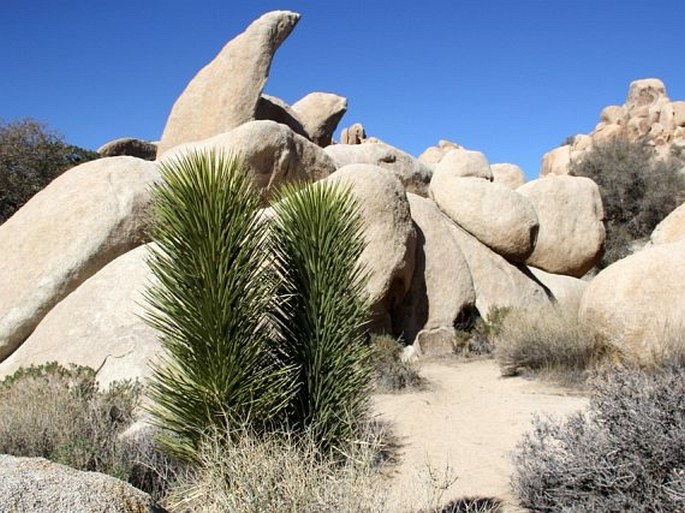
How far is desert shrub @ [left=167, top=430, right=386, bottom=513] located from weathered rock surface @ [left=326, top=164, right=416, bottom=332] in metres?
5.46

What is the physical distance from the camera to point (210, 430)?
16.4ft

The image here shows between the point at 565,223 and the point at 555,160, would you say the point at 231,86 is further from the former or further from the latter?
the point at 555,160

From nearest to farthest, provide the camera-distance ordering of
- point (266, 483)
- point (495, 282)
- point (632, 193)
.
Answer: point (266, 483) → point (495, 282) → point (632, 193)

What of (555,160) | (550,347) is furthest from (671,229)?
(555,160)

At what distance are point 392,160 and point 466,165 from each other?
171 cm

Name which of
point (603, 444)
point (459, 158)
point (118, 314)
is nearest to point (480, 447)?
point (603, 444)

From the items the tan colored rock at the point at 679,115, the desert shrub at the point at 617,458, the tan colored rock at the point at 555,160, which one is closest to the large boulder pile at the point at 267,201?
the desert shrub at the point at 617,458

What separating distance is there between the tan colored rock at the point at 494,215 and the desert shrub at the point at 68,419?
772 cm

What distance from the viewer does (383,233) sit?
10.6m

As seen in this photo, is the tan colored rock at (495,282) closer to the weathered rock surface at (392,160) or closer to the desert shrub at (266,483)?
the weathered rock surface at (392,160)

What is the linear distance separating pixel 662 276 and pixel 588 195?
657 centimetres

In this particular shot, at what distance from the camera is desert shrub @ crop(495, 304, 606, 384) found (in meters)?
→ 8.92

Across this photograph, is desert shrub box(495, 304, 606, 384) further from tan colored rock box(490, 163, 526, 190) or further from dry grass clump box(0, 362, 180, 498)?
tan colored rock box(490, 163, 526, 190)

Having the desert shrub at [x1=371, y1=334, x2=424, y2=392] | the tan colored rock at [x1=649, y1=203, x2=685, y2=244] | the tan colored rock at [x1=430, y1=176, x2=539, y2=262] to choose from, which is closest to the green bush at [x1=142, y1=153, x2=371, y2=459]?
the desert shrub at [x1=371, y1=334, x2=424, y2=392]
